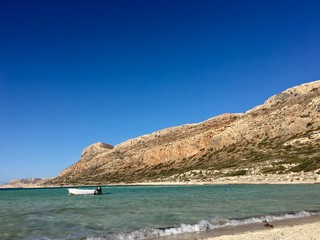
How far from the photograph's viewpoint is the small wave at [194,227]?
2109cm

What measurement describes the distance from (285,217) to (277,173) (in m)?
87.8

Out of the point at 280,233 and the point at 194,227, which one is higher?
the point at 194,227

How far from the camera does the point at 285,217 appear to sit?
27.7 metres

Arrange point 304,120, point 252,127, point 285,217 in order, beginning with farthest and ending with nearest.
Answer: point 252,127
point 304,120
point 285,217

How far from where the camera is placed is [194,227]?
2350 centimetres

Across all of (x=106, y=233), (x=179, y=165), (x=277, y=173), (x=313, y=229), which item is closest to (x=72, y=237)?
(x=106, y=233)

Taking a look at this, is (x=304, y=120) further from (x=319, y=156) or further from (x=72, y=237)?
(x=72, y=237)

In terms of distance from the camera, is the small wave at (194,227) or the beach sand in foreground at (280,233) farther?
the small wave at (194,227)

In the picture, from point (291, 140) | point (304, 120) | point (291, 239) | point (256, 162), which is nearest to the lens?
point (291, 239)

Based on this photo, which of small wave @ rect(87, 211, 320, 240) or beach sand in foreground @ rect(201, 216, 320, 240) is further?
small wave @ rect(87, 211, 320, 240)

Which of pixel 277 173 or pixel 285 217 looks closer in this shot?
pixel 285 217

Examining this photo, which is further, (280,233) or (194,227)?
(194,227)

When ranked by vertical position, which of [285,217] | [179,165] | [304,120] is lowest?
[285,217]

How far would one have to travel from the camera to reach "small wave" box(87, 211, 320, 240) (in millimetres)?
21094
